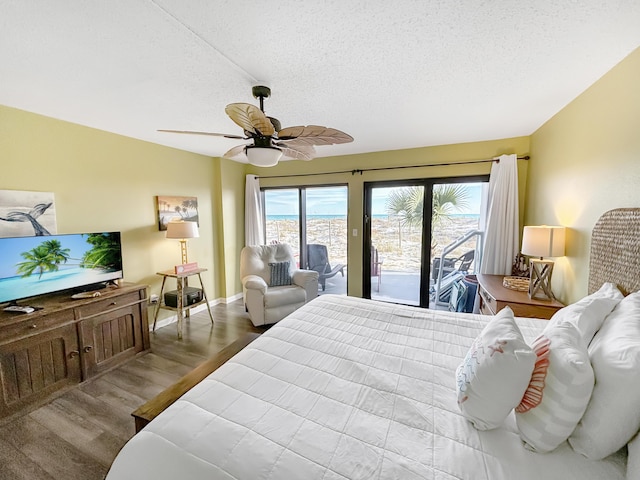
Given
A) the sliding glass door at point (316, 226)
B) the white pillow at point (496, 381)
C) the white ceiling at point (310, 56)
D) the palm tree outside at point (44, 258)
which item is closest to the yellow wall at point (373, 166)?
the sliding glass door at point (316, 226)

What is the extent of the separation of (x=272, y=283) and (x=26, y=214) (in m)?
2.55

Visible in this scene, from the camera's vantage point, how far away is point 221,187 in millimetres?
4332

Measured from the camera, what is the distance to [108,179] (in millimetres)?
2971

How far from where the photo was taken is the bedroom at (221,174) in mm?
1763

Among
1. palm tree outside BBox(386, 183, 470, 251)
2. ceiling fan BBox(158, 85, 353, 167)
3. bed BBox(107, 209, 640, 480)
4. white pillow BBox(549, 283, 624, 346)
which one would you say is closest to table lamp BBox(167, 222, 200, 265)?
ceiling fan BBox(158, 85, 353, 167)

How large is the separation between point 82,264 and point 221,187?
2203 millimetres

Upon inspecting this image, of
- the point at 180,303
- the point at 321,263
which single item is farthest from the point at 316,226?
the point at 180,303

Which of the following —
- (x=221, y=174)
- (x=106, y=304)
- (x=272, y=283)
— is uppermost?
(x=221, y=174)

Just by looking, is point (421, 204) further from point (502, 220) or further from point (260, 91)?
point (260, 91)

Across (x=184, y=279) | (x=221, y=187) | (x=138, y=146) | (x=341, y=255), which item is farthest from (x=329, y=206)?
(x=138, y=146)

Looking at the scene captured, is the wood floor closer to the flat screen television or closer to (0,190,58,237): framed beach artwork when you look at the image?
the flat screen television

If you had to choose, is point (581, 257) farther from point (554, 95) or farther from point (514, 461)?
point (514, 461)

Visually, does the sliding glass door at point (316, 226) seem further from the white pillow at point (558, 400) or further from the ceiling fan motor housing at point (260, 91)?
the white pillow at point (558, 400)

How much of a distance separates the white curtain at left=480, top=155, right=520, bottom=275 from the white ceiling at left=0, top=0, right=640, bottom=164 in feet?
2.44
